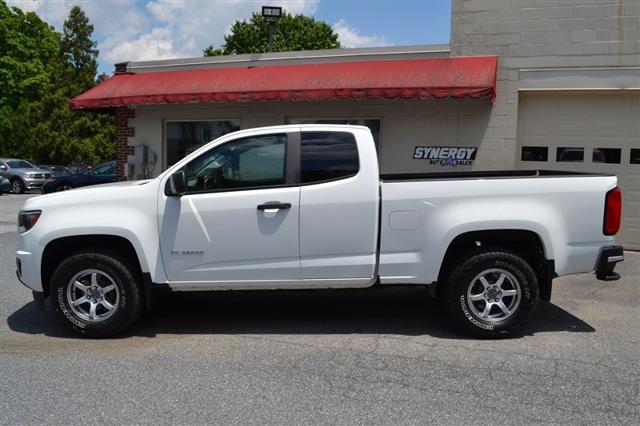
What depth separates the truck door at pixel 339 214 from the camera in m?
5.25

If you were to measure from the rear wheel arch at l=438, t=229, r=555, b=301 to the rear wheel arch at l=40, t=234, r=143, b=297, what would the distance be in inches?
112

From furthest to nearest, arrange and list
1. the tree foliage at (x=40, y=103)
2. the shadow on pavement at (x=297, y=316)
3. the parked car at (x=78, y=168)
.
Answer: the tree foliage at (x=40, y=103), the parked car at (x=78, y=168), the shadow on pavement at (x=297, y=316)

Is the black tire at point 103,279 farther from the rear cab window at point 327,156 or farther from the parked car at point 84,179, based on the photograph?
the parked car at point 84,179

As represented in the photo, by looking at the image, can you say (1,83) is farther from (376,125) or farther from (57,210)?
(57,210)

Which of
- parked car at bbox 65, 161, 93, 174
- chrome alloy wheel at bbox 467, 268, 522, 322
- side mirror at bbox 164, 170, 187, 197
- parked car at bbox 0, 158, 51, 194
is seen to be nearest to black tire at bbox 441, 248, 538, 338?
chrome alloy wheel at bbox 467, 268, 522, 322

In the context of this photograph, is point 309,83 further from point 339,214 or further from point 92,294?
point 92,294

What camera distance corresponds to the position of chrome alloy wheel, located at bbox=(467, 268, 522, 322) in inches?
209

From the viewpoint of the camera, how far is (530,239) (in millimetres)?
5422

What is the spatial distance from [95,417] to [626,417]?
3.45m

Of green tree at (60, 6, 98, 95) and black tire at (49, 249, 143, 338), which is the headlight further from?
green tree at (60, 6, 98, 95)

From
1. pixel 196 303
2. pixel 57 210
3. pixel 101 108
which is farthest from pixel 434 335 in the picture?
pixel 101 108

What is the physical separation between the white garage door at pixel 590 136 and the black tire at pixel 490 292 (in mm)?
5840

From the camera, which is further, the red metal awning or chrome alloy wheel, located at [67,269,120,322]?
the red metal awning

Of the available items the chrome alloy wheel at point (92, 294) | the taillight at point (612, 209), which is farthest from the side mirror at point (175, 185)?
the taillight at point (612, 209)
